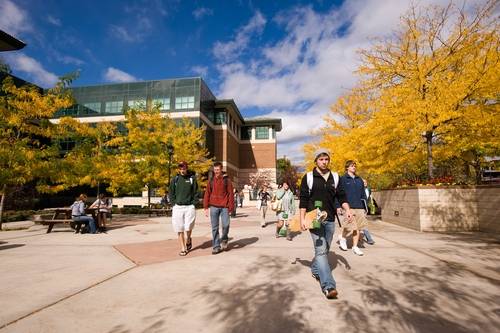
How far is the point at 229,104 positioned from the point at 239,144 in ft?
45.8

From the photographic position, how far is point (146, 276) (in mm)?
4621

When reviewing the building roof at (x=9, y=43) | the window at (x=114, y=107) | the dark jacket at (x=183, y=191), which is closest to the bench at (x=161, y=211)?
the building roof at (x=9, y=43)

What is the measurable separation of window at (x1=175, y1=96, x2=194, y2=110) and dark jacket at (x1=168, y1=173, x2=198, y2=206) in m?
34.1

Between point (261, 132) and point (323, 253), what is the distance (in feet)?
186

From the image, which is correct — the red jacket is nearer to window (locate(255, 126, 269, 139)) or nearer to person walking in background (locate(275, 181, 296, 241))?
person walking in background (locate(275, 181, 296, 241))

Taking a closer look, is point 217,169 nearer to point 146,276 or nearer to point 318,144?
point 146,276

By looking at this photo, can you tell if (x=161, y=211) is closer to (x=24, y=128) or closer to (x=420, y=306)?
(x=24, y=128)

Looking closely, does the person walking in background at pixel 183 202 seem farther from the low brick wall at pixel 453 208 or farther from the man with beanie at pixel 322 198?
the low brick wall at pixel 453 208

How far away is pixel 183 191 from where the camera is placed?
21.2ft

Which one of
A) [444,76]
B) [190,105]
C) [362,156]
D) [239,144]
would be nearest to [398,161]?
[362,156]

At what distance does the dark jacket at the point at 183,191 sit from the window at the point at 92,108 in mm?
41290

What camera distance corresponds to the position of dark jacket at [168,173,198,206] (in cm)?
646

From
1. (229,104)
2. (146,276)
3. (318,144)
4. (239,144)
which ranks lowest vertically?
(146,276)

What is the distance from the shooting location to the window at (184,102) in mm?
39250
